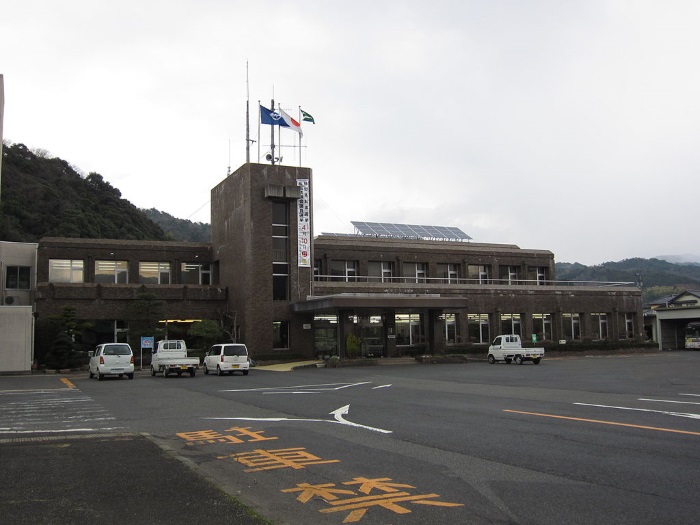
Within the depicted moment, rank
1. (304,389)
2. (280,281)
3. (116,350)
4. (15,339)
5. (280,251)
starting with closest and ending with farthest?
(304,389), (116,350), (15,339), (280,281), (280,251)

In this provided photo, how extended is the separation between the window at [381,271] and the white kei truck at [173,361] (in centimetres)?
2144

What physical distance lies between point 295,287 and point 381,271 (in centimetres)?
1103

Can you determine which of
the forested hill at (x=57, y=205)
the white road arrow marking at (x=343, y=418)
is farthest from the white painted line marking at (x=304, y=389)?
the forested hill at (x=57, y=205)

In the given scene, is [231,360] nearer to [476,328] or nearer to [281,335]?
[281,335]

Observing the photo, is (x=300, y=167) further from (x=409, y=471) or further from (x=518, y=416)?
(x=409, y=471)

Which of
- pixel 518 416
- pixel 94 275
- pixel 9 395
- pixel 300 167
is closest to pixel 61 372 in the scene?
pixel 94 275

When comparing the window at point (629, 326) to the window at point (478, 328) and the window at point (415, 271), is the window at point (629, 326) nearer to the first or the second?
the window at point (478, 328)

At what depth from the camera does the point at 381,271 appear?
53156mm

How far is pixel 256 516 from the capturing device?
20.6 feet

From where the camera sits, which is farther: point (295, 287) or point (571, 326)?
point (571, 326)

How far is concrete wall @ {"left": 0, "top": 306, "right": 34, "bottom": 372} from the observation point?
35.3 m

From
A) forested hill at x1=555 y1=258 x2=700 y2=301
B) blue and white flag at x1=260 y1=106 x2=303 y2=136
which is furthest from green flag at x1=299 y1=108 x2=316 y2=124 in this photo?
forested hill at x1=555 y1=258 x2=700 y2=301

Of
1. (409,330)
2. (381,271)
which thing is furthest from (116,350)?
(381,271)

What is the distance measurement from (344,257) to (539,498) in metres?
44.7
